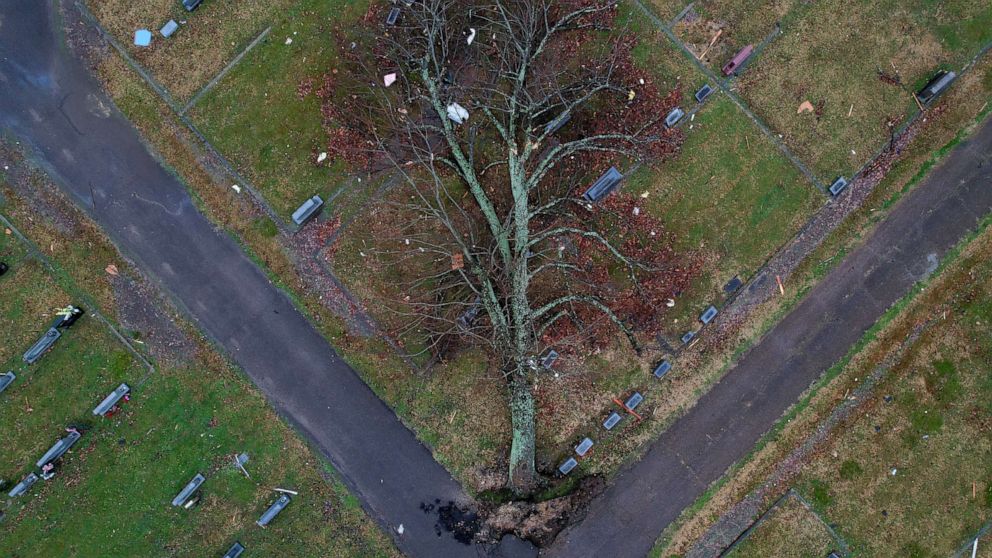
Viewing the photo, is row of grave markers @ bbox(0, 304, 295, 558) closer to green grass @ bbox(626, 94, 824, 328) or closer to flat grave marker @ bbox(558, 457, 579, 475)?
flat grave marker @ bbox(558, 457, 579, 475)

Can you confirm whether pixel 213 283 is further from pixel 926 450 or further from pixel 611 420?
pixel 926 450

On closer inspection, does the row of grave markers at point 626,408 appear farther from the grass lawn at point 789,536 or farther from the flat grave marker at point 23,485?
the flat grave marker at point 23,485

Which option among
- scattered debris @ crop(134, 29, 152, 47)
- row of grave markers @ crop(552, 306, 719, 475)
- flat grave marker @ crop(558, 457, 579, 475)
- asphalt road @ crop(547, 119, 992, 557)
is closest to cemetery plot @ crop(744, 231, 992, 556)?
asphalt road @ crop(547, 119, 992, 557)

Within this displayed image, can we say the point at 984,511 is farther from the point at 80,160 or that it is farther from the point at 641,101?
the point at 80,160

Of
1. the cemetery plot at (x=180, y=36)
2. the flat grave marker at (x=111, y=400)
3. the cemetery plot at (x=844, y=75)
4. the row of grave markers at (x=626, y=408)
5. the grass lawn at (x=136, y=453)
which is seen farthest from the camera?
the cemetery plot at (x=844, y=75)

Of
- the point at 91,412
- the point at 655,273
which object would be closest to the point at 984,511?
the point at 655,273

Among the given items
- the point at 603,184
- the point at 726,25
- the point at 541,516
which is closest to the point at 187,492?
the point at 541,516

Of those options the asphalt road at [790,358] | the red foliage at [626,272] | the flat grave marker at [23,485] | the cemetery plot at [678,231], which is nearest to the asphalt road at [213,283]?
the cemetery plot at [678,231]
